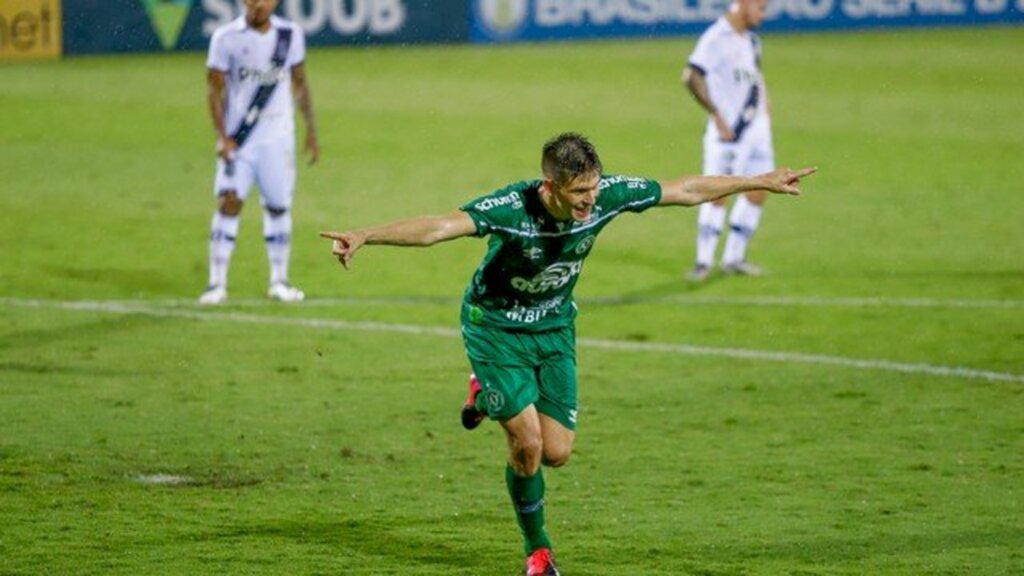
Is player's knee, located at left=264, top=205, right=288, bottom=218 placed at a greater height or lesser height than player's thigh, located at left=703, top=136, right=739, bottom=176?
lesser

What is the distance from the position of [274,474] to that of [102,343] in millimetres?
3702

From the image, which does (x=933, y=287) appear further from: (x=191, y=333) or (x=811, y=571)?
(x=811, y=571)

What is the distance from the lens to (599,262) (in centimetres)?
1708

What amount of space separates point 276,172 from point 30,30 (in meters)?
17.3

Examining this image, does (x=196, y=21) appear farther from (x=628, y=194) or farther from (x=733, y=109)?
(x=628, y=194)

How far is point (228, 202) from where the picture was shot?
1478cm

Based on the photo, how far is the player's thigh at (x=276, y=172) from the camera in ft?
47.9

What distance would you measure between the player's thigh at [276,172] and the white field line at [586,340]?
902 millimetres

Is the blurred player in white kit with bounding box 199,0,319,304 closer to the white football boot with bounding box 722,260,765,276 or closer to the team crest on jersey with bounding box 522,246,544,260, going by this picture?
the white football boot with bounding box 722,260,765,276

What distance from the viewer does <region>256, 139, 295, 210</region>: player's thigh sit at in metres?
14.6

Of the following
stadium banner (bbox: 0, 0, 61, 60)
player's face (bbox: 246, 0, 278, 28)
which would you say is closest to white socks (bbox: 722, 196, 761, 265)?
player's face (bbox: 246, 0, 278, 28)

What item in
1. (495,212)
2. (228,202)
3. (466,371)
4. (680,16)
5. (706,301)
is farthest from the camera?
(680,16)

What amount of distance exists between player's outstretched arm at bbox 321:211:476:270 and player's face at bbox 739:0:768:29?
822 centimetres

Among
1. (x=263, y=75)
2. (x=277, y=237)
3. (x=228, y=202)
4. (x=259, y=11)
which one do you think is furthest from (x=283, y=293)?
(x=259, y=11)
